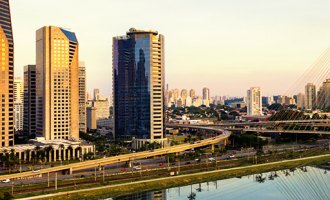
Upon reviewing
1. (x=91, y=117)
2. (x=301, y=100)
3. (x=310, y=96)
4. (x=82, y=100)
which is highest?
(x=310, y=96)

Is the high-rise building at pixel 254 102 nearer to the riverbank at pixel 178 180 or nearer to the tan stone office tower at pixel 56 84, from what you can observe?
the tan stone office tower at pixel 56 84

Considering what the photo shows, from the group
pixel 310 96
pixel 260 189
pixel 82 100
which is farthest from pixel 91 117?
pixel 310 96

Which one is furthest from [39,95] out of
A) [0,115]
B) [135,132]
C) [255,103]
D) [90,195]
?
[255,103]

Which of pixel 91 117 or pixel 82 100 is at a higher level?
pixel 82 100

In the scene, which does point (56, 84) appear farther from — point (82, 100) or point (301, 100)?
point (301, 100)

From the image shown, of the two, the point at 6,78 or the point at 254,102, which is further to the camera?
the point at 254,102

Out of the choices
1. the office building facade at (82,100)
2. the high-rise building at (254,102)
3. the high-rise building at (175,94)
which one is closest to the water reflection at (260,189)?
the office building facade at (82,100)
